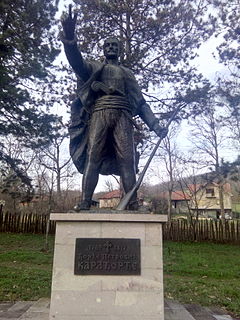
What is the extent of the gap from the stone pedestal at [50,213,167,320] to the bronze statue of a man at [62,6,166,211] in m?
0.42

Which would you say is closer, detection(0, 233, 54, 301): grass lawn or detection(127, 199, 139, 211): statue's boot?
detection(127, 199, 139, 211): statue's boot

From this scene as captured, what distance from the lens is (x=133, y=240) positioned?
3.38 m

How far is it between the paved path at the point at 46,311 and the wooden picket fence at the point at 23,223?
1027cm

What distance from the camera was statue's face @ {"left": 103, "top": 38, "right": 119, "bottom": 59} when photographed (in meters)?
4.24

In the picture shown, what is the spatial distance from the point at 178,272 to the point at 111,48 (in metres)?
6.21

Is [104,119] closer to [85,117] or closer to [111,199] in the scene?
[85,117]

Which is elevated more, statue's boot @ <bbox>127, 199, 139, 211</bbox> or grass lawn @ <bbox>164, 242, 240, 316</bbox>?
statue's boot @ <bbox>127, 199, 139, 211</bbox>

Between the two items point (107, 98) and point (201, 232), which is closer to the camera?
point (107, 98)

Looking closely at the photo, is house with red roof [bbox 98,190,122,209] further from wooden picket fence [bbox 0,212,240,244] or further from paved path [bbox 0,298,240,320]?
paved path [bbox 0,298,240,320]

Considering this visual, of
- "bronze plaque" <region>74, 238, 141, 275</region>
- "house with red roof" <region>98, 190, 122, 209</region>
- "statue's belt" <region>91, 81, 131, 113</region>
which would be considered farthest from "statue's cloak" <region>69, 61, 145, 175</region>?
"house with red roof" <region>98, 190, 122, 209</region>

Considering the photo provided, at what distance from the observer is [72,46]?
3.68m

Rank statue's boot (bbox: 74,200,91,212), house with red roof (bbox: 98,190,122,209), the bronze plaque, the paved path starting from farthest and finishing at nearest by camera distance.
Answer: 1. house with red roof (bbox: 98,190,122,209)
2. the paved path
3. statue's boot (bbox: 74,200,91,212)
4. the bronze plaque

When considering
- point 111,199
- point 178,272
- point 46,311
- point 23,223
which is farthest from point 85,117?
point 111,199

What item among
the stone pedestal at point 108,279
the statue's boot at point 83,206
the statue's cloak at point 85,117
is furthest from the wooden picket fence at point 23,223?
the stone pedestal at point 108,279
